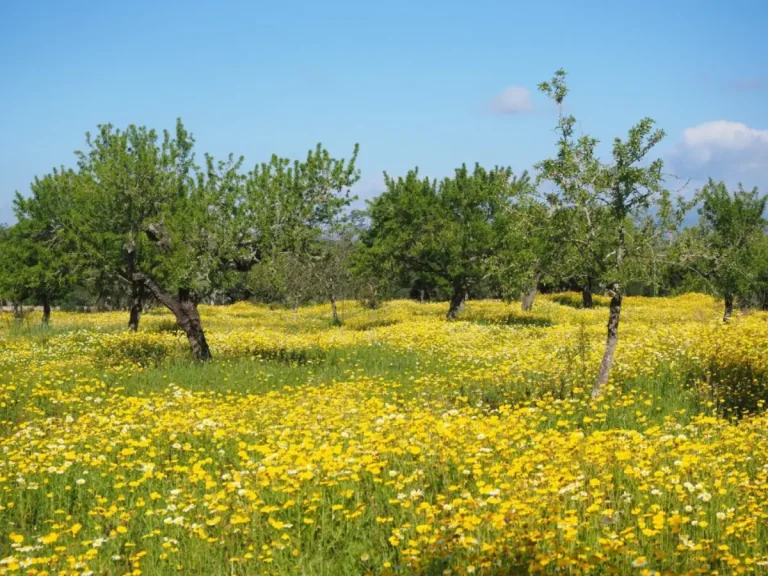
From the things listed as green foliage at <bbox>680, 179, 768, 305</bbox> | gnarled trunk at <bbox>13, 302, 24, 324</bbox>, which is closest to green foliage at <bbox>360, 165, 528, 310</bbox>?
green foliage at <bbox>680, 179, 768, 305</bbox>

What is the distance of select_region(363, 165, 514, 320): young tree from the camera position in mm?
37562

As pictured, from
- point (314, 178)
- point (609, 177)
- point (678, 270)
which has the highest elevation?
point (314, 178)

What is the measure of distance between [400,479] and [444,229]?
101ft

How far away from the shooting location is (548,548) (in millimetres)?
6148

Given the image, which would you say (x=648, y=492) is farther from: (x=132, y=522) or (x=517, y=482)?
(x=132, y=522)

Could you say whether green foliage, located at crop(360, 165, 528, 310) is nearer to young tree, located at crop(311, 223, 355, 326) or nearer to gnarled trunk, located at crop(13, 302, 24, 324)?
young tree, located at crop(311, 223, 355, 326)

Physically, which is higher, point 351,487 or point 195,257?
point 195,257

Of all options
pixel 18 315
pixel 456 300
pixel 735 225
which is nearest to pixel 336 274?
pixel 456 300

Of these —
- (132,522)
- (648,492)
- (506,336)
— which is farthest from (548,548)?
(506,336)

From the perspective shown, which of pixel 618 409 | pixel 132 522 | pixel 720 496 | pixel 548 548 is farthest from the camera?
pixel 618 409

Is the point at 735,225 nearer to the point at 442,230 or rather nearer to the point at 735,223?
the point at 735,223

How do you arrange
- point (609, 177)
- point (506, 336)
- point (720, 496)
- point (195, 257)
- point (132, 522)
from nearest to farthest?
1. point (720, 496)
2. point (132, 522)
3. point (609, 177)
4. point (195, 257)
5. point (506, 336)

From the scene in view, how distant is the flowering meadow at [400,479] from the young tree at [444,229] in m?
20.9

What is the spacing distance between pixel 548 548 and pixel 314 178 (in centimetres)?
1816
